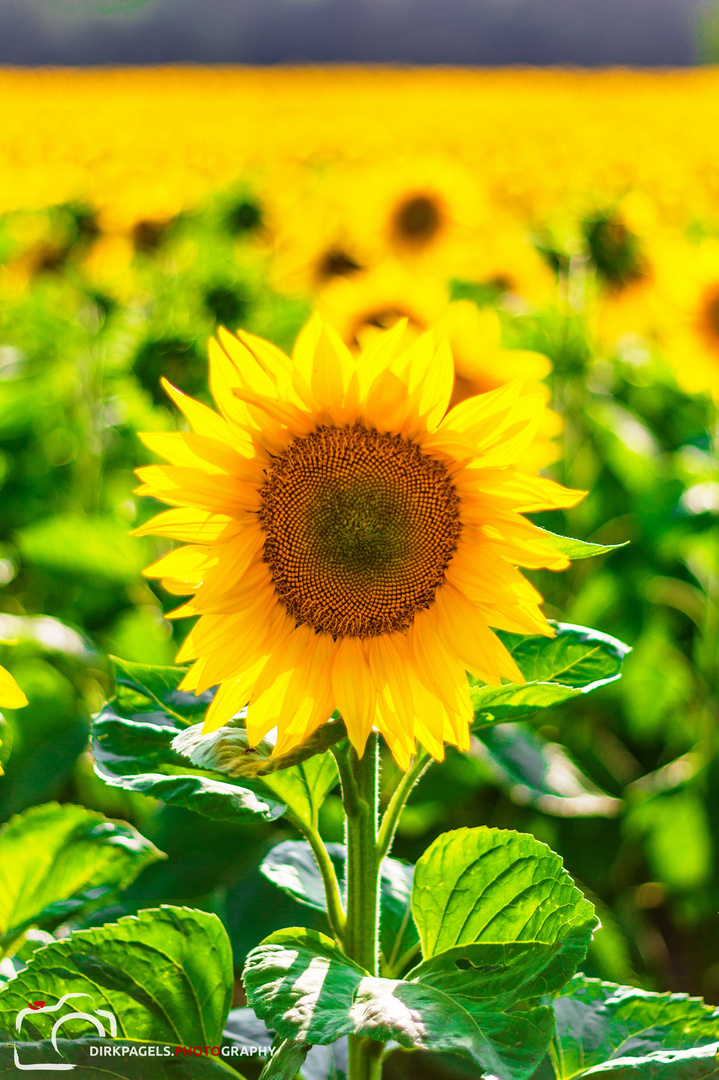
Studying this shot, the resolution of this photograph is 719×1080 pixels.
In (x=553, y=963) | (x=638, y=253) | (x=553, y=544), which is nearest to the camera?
(x=553, y=963)

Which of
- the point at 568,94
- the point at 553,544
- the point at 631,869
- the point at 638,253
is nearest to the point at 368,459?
the point at 553,544

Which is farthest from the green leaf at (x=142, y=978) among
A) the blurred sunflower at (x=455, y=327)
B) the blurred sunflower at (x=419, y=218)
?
the blurred sunflower at (x=419, y=218)

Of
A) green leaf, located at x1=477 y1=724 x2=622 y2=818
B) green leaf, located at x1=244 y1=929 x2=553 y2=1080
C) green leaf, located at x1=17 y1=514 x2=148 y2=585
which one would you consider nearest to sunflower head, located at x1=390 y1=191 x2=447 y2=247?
green leaf, located at x1=17 y1=514 x2=148 y2=585

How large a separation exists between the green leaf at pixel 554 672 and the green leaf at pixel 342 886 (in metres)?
0.23

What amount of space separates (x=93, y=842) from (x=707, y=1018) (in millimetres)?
602

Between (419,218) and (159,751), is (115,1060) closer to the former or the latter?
(159,751)

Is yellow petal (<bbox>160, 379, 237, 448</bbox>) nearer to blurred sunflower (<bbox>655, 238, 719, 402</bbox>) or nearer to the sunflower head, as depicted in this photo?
blurred sunflower (<bbox>655, 238, 719, 402</bbox>)

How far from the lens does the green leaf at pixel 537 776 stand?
1.48 metres

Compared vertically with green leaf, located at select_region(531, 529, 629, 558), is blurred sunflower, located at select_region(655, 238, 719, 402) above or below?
above

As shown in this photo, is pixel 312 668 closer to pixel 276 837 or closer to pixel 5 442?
pixel 276 837

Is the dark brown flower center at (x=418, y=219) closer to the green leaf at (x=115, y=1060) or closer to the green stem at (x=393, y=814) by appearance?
the green stem at (x=393, y=814)

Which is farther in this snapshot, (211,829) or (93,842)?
(211,829)

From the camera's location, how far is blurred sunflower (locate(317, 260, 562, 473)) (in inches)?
84.5

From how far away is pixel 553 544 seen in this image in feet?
2.83
